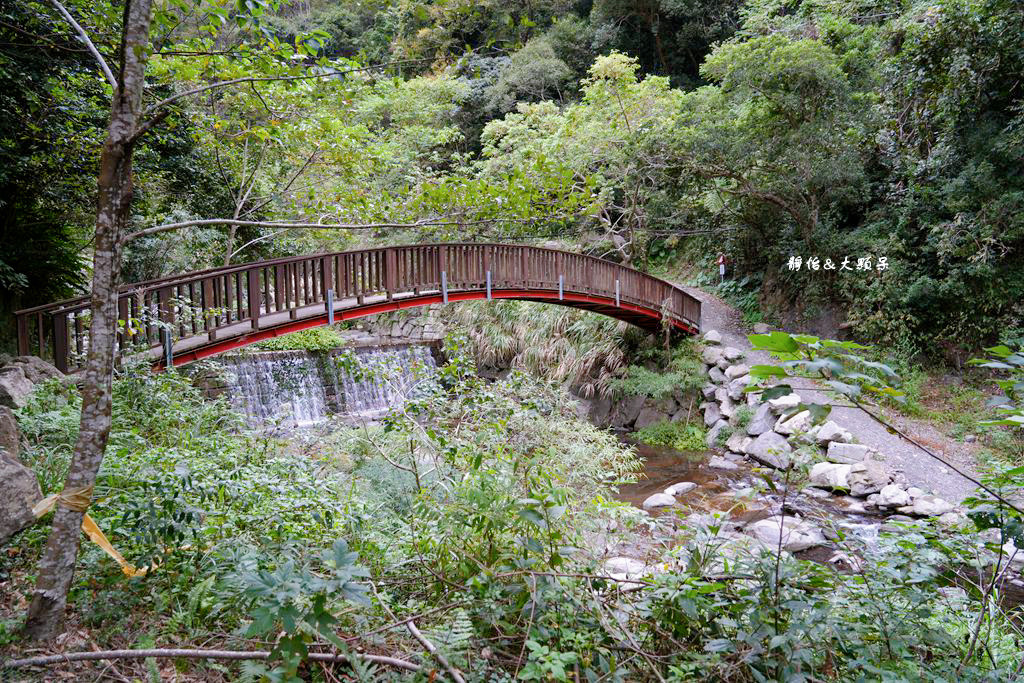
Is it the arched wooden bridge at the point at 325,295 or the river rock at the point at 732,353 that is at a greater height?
the arched wooden bridge at the point at 325,295

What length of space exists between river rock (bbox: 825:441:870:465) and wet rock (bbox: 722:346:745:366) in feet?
10.8

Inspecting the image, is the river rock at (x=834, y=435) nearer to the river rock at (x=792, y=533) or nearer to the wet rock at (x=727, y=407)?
the wet rock at (x=727, y=407)

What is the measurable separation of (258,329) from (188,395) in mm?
1113

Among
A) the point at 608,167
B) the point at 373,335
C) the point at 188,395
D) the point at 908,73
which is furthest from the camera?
the point at 373,335

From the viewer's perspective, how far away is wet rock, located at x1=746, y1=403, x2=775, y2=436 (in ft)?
29.6

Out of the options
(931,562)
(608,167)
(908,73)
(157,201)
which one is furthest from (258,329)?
(908,73)

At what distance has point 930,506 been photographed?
6.39 m

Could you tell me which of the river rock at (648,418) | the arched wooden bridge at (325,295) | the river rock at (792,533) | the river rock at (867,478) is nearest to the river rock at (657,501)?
the river rock at (792,533)

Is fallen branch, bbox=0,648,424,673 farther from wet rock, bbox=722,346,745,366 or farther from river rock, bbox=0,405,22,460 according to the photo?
wet rock, bbox=722,346,745,366

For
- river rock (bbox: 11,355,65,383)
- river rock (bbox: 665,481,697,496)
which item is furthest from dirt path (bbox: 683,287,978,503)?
river rock (bbox: 11,355,65,383)

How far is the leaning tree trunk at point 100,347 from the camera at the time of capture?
2150mm

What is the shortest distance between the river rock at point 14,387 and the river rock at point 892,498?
27.6 ft

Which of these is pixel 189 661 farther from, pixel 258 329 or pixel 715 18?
pixel 715 18

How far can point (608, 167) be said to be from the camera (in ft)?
41.7
